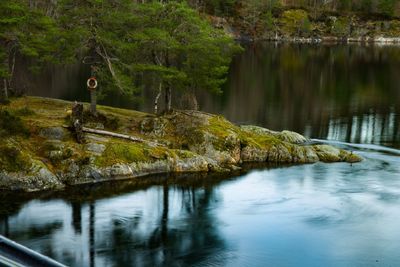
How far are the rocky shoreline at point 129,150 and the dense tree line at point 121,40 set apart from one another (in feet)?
12.8

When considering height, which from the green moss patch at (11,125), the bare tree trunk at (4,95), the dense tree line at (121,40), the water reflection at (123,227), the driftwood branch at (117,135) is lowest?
the water reflection at (123,227)

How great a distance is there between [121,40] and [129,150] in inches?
473

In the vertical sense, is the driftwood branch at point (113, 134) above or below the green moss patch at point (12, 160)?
above

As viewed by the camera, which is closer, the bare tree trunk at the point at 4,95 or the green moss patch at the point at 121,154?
the green moss patch at the point at 121,154

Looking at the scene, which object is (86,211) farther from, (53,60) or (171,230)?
(53,60)

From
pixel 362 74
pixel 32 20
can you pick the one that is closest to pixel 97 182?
pixel 32 20

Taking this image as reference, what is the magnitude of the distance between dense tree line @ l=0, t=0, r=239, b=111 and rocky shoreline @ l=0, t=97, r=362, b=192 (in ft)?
12.8

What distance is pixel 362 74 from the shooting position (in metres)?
117

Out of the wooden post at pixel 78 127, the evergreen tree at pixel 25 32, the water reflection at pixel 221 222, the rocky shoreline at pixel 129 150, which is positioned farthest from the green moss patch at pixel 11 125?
the water reflection at pixel 221 222

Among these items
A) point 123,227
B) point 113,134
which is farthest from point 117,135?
point 123,227

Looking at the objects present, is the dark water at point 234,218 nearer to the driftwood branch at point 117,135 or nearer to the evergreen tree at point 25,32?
the driftwood branch at point 117,135

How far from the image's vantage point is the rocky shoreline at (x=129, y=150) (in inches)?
1389

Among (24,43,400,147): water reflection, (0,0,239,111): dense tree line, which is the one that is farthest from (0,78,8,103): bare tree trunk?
(24,43,400,147): water reflection

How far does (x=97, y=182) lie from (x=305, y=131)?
3326cm
